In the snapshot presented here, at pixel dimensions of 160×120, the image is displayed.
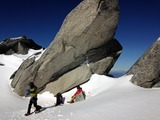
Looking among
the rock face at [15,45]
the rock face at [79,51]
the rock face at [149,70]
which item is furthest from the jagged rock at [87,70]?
the rock face at [15,45]

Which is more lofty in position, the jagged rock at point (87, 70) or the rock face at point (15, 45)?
the rock face at point (15, 45)

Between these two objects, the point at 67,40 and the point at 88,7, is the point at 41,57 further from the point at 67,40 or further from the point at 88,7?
the point at 88,7

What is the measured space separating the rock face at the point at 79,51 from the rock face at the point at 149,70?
6.83 m

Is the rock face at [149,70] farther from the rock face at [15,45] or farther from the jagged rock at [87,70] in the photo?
the rock face at [15,45]

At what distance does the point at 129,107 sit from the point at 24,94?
17187mm

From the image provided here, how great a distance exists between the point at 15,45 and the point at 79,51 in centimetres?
3424

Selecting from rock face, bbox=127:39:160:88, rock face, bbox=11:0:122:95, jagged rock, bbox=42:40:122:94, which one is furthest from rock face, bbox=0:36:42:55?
rock face, bbox=127:39:160:88

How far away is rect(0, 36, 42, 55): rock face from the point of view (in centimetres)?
5091

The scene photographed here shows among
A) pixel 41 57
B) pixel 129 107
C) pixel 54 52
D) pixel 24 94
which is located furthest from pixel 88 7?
pixel 129 107

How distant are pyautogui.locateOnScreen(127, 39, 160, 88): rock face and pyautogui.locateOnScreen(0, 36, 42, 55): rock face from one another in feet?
133

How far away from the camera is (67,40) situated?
23766 mm

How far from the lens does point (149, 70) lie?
17.4 m

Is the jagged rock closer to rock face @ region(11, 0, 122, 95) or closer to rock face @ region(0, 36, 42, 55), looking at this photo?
rock face @ region(11, 0, 122, 95)

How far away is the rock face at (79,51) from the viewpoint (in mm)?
22672
